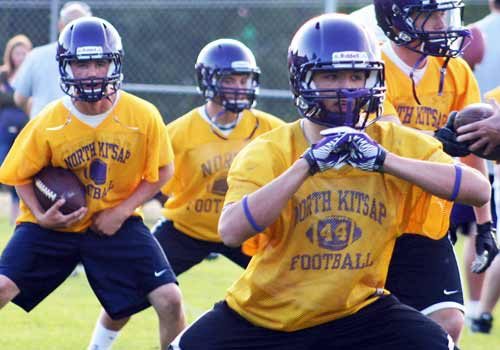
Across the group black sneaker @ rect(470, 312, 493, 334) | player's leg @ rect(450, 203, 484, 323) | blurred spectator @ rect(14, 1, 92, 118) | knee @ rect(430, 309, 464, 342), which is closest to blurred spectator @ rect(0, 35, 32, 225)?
blurred spectator @ rect(14, 1, 92, 118)

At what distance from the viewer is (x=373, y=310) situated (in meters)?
4.23

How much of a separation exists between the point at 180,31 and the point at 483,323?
8.09 meters

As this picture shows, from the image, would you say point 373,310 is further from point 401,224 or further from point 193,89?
point 193,89

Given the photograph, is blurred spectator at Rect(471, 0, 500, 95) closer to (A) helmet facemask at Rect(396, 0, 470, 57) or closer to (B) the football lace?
(A) helmet facemask at Rect(396, 0, 470, 57)

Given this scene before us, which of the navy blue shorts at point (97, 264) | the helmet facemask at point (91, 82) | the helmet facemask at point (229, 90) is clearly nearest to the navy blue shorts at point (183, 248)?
the helmet facemask at point (229, 90)

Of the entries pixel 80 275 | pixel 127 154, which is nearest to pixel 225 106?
pixel 127 154

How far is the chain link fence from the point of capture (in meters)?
14.0

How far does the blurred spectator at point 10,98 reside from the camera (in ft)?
40.7

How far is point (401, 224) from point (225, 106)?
3.04m

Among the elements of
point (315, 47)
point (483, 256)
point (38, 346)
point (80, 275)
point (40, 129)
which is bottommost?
point (80, 275)

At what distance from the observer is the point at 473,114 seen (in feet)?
15.6

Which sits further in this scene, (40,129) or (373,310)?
(40,129)

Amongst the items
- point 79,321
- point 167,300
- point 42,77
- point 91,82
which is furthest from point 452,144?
point 42,77

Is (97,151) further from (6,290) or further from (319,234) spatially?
(319,234)
